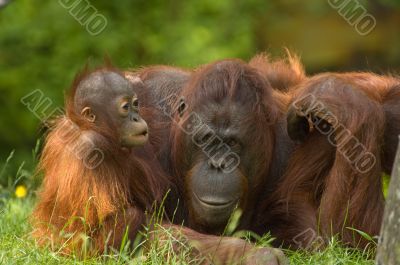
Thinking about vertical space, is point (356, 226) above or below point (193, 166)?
below

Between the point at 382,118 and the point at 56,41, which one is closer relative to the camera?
the point at 382,118

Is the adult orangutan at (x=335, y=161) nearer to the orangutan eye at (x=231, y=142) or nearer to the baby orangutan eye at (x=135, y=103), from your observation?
the orangutan eye at (x=231, y=142)

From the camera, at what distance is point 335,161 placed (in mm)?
4785

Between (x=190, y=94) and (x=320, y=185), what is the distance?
908 mm

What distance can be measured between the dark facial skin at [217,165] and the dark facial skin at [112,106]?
0.34 metres

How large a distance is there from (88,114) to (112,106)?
132 millimetres

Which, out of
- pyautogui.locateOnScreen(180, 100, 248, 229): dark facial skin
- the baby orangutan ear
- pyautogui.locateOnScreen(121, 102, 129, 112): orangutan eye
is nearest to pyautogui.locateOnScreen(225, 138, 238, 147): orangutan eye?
pyautogui.locateOnScreen(180, 100, 248, 229): dark facial skin

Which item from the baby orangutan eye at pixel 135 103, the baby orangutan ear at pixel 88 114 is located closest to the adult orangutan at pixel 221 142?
the baby orangutan eye at pixel 135 103

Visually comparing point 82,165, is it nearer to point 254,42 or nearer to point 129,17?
point 129,17

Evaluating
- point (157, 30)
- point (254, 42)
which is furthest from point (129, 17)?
point (254, 42)

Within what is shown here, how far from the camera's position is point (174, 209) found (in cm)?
501

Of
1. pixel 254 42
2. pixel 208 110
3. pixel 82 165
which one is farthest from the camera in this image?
pixel 254 42

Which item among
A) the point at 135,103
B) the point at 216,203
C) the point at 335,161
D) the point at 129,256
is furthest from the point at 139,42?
the point at 129,256

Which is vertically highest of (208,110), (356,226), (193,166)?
(208,110)
